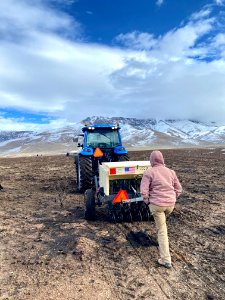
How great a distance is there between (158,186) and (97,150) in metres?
5.97

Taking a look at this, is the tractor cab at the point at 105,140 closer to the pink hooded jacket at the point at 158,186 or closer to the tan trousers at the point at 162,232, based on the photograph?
the pink hooded jacket at the point at 158,186

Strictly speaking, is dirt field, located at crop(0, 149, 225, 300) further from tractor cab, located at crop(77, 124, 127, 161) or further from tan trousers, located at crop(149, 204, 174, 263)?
tractor cab, located at crop(77, 124, 127, 161)

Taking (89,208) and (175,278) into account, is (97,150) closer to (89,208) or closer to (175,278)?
(89,208)

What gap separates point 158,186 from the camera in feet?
20.6

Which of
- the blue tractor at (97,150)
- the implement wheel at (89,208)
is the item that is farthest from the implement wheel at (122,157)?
the implement wheel at (89,208)

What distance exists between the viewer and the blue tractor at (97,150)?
39.2 feet

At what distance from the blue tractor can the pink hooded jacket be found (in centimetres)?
562

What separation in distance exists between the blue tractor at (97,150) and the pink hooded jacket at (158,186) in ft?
18.4

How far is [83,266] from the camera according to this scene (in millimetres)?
6055

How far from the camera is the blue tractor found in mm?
11938

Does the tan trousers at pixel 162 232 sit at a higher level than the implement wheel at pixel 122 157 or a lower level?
lower

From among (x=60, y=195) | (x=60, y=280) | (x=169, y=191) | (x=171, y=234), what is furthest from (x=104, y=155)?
(x=60, y=280)

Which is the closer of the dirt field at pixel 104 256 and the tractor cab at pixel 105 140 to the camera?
the dirt field at pixel 104 256

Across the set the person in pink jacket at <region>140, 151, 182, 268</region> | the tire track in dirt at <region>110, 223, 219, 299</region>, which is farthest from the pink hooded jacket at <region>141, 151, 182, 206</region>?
the tire track in dirt at <region>110, 223, 219, 299</region>
